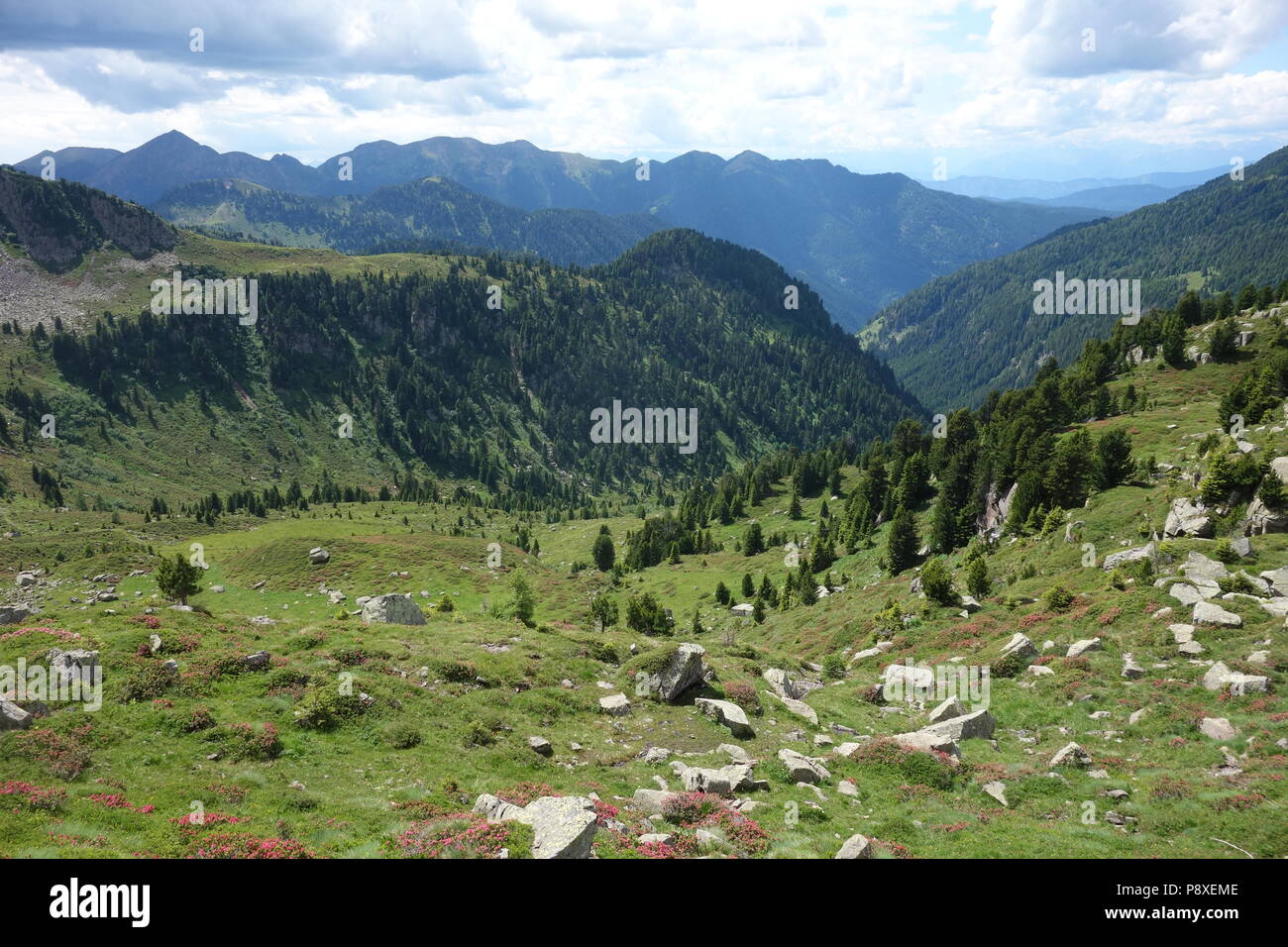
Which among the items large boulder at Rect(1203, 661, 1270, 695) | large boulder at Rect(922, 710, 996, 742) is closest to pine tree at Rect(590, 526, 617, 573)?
large boulder at Rect(922, 710, 996, 742)

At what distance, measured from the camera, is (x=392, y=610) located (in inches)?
1845

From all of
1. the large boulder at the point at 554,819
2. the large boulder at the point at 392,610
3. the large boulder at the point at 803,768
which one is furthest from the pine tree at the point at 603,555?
the large boulder at the point at 554,819

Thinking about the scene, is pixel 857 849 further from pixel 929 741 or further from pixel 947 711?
pixel 947 711

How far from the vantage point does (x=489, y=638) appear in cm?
4119

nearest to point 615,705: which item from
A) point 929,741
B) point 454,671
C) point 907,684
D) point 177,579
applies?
point 454,671

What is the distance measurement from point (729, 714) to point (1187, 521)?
37756mm

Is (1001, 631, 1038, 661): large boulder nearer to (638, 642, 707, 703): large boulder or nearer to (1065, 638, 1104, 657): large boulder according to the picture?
(1065, 638, 1104, 657): large boulder

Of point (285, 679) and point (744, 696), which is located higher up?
point (285, 679)

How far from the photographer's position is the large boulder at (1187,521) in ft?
142

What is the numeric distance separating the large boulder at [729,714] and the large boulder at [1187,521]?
35346 millimetres

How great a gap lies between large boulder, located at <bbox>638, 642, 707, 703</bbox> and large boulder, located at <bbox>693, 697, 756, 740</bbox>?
1.24 metres

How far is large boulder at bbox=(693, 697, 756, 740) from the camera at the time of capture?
31125 millimetres

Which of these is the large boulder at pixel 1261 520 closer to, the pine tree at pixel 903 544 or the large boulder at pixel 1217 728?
the large boulder at pixel 1217 728
